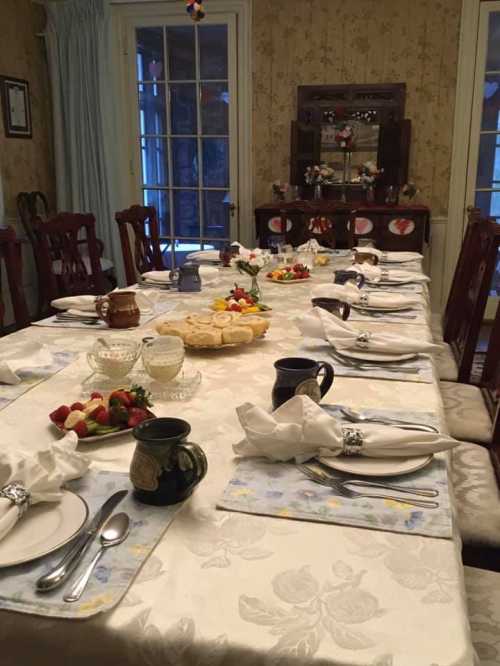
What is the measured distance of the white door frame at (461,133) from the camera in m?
4.25

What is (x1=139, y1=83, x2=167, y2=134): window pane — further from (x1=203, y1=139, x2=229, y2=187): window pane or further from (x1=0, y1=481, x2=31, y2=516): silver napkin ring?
(x1=0, y1=481, x2=31, y2=516): silver napkin ring

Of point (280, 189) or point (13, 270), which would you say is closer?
point (13, 270)

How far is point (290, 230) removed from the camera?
14.4 ft

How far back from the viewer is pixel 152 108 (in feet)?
15.9

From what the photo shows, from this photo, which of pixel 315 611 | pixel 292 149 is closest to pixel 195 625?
pixel 315 611

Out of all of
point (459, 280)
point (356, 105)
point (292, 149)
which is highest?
point (356, 105)

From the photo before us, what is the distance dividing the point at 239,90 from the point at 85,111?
1.14 m

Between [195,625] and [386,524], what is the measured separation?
287 millimetres

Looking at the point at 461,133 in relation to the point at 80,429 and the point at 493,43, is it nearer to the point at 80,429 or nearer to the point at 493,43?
the point at 493,43

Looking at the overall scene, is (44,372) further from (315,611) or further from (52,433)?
(315,611)

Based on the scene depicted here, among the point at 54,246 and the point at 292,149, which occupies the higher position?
the point at 292,149

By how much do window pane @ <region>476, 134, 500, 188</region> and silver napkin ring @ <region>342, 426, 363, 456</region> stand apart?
4.00m

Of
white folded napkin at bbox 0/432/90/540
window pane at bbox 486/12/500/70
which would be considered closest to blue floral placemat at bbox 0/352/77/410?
white folded napkin at bbox 0/432/90/540

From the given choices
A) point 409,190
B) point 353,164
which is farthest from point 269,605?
point 353,164
